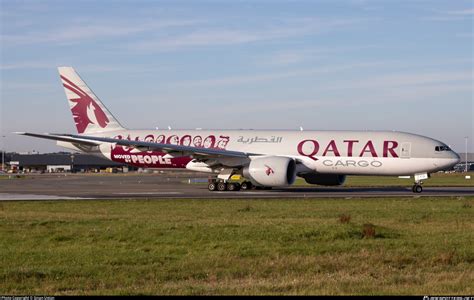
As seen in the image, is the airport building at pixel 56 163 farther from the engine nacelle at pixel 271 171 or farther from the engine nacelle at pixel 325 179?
the engine nacelle at pixel 271 171

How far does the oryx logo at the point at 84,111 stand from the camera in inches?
2200

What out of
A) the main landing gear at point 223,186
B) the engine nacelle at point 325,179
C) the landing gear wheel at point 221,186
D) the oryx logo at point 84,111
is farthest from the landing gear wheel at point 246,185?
the oryx logo at point 84,111

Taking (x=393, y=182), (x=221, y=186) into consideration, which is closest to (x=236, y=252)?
(x=221, y=186)

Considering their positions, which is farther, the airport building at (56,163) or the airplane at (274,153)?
the airport building at (56,163)

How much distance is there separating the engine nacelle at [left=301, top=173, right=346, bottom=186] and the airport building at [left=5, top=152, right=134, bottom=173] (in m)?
107

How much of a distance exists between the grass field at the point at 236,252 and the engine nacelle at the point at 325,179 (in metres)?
20.0

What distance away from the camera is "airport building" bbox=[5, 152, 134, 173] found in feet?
517

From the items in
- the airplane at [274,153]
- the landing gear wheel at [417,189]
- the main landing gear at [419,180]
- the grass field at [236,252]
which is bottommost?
the grass field at [236,252]

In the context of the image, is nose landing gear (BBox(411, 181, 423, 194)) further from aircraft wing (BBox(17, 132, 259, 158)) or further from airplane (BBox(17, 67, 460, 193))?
aircraft wing (BBox(17, 132, 259, 158))

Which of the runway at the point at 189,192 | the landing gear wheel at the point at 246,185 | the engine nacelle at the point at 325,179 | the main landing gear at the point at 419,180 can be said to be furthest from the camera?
the engine nacelle at the point at 325,179

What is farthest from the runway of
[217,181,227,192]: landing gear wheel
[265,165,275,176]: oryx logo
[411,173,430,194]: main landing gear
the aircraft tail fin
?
the aircraft tail fin

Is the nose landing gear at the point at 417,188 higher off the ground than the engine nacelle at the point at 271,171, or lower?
lower

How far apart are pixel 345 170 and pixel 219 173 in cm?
773

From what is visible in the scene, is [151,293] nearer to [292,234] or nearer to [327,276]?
[327,276]
